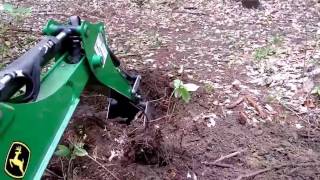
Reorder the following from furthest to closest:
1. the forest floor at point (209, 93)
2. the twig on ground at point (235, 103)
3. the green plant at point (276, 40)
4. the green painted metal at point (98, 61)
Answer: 1. the green plant at point (276, 40)
2. the twig on ground at point (235, 103)
3. the forest floor at point (209, 93)
4. the green painted metal at point (98, 61)

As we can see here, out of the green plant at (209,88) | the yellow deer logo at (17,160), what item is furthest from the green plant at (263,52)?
the yellow deer logo at (17,160)

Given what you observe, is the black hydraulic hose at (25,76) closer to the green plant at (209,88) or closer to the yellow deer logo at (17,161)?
the yellow deer logo at (17,161)

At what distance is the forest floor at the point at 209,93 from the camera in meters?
2.85

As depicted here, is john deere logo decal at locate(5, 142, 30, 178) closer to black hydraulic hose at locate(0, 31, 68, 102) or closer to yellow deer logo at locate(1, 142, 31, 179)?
yellow deer logo at locate(1, 142, 31, 179)

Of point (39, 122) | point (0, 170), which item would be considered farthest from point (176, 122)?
point (0, 170)

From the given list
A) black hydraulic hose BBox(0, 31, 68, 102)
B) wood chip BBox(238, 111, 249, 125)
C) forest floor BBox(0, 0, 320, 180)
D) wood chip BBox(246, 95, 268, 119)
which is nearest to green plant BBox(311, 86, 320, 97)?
forest floor BBox(0, 0, 320, 180)

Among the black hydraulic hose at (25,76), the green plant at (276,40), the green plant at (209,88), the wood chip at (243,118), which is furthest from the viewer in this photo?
the green plant at (276,40)

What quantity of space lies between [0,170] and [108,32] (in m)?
4.13

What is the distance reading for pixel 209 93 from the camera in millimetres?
3756

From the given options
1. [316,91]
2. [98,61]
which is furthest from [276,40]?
[98,61]

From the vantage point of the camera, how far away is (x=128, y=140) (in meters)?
3.00

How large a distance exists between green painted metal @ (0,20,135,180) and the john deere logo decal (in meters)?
0.02

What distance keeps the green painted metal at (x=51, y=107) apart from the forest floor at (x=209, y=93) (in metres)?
0.60

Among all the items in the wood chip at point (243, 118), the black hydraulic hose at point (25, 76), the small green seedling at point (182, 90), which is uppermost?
the black hydraulic hose at point (25, 76)
